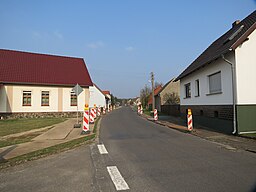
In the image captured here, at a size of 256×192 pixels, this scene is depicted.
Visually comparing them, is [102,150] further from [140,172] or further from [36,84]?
[36,84]

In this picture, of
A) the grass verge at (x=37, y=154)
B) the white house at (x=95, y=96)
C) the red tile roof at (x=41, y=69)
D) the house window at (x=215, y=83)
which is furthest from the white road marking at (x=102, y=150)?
the white house at (x=95, y=96)

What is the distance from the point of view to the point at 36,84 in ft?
85.2

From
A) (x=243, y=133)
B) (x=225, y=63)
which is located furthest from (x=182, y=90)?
(x=243, y=133)

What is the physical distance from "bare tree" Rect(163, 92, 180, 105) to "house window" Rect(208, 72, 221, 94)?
71.7 ft

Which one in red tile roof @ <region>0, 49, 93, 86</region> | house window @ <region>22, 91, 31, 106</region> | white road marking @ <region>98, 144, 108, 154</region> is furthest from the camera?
red tile roof @ <region>0, 49, 93, 86</region>

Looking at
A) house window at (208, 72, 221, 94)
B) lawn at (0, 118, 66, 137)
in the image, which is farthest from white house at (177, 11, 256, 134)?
lawn at (0, 118, 66, 137)

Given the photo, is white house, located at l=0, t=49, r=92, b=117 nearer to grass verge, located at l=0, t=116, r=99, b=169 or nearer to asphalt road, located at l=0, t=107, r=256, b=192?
grass verge, located at l=0, t=116, r=99, b=169

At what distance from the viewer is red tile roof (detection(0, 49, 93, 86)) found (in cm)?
2572

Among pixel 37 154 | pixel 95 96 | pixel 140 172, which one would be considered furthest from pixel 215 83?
pixel 95 96

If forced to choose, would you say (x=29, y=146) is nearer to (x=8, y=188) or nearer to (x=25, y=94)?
(x=8, y=188)

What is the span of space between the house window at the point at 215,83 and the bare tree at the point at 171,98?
2186 cm

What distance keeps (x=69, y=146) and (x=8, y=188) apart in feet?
12.4

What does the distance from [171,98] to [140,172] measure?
32.6 m

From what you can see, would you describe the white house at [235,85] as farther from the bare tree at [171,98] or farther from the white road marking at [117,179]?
the bare tree at [171,98]
